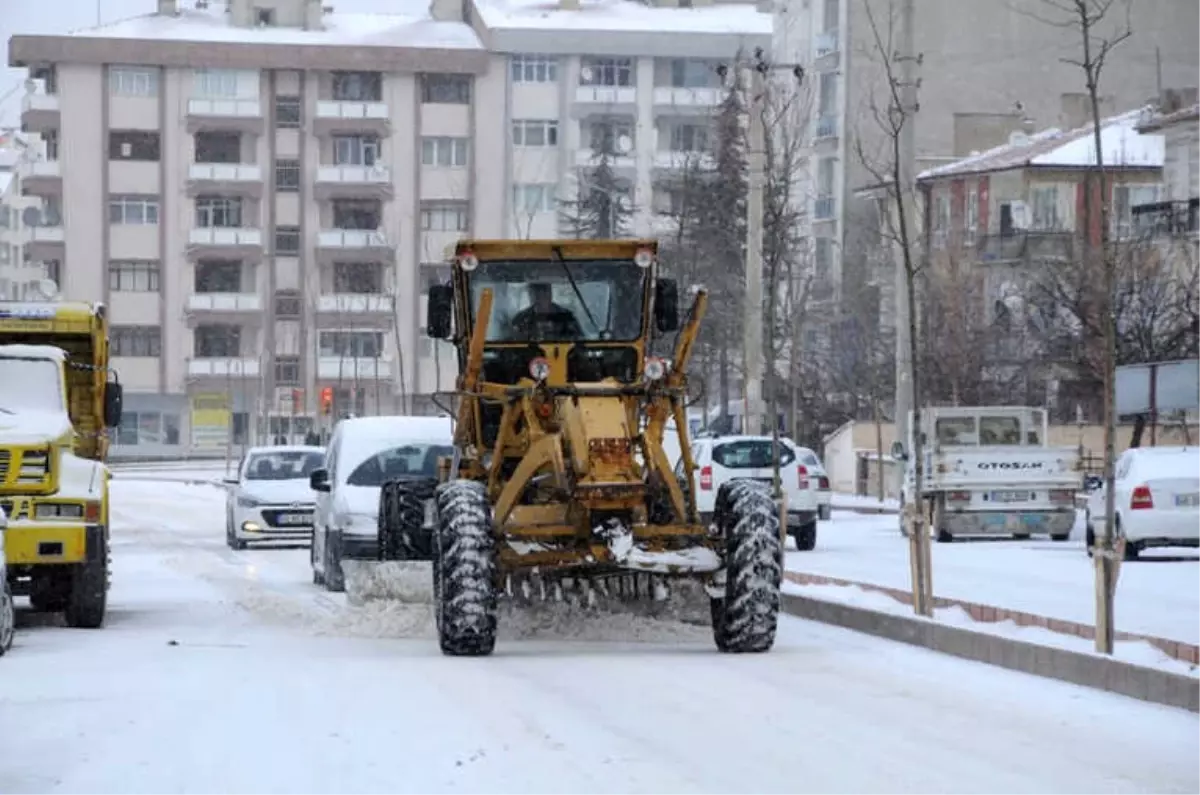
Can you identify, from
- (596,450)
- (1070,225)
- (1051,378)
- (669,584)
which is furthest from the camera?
(1070,225)

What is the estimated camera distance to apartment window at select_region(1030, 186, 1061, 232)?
79.9 meters

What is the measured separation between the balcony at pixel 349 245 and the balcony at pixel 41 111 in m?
11.5

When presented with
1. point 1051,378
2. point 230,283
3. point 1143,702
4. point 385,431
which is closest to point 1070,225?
point 1051,378

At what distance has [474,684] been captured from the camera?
15.9 metres

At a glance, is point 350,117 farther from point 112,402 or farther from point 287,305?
point 112,402

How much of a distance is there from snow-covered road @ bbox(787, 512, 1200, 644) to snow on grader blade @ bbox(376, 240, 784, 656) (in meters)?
3.33

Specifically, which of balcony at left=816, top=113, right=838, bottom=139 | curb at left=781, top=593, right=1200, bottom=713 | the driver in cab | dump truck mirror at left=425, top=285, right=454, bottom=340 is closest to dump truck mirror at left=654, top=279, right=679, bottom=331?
the driver in cab

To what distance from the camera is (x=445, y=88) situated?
10844 cm

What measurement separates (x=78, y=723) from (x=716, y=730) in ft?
10.8

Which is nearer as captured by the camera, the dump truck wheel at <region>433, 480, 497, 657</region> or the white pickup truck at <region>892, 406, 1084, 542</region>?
the dump truck wheel at <region>433, 480, 497, 657</region>

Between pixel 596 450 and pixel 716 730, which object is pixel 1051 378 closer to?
pixel 596 450

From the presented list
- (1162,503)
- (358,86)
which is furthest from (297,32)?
(1162,503)

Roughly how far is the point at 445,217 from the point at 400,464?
80.5 meters

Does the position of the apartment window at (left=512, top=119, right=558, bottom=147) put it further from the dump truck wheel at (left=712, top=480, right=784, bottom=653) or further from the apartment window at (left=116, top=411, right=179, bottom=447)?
the dump truck wheel at (left=712, top=480, right=784, bottom=653)
